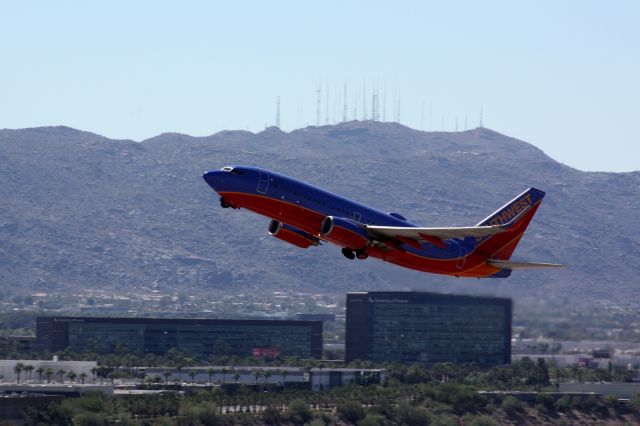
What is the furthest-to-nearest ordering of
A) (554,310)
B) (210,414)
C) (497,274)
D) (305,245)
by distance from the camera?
(210,414) → (554,310) → (497,274) → (305,245)

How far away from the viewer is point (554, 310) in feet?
522

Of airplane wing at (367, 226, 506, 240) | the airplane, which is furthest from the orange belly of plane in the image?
airplane wing at (367, 226, 506, 240)

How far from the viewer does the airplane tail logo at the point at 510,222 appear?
12112 centimetres

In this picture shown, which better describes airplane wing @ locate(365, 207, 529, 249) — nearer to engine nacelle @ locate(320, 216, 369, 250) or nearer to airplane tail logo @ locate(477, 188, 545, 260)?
engine nacelle @ locate(320, 216, 369, 250)

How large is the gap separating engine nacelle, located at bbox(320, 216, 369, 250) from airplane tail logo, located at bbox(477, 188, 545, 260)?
15554 mm

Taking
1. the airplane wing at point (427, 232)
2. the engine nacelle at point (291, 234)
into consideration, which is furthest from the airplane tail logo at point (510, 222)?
the engine nacelle at point (291, 234)

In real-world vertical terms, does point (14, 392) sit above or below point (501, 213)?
below

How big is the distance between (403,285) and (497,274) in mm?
8712

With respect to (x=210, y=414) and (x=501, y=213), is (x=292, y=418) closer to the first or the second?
(x=210, y=414)

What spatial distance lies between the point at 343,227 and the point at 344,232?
1.22 ft

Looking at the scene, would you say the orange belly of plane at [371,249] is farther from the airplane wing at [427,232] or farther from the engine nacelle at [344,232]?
the airplane wing at [427,232]

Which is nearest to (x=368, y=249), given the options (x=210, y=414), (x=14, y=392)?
(x=210, y=414)

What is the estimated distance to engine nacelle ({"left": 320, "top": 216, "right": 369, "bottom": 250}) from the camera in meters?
107

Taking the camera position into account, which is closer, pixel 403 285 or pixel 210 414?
pixel 403 285
